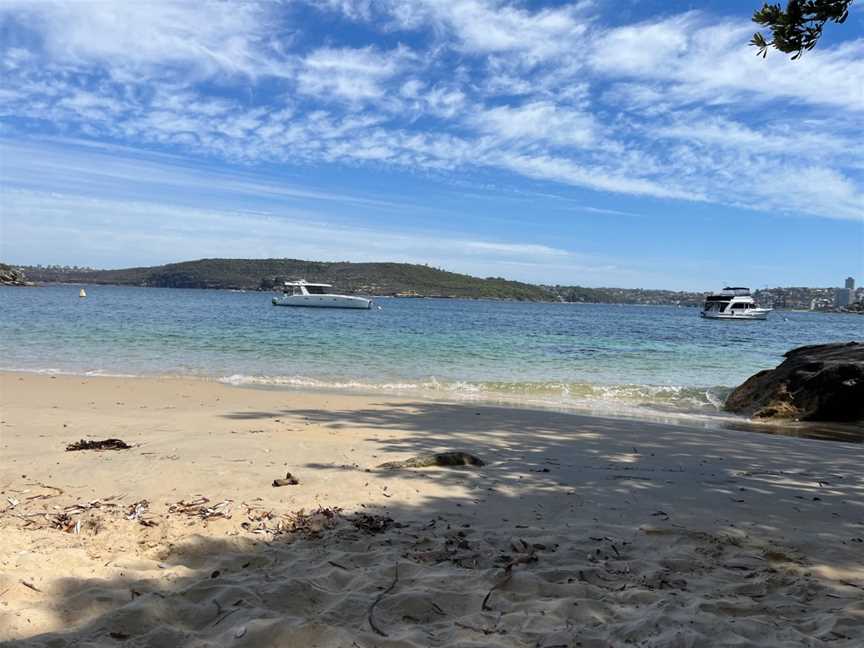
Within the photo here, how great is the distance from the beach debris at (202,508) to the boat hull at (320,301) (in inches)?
2463

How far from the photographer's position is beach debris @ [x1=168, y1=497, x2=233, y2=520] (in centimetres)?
428

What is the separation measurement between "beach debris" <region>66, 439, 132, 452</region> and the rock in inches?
109

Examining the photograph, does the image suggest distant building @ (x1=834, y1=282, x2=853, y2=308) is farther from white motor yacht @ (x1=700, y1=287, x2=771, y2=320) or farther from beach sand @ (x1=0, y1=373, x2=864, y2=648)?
beach sand @ (x1=0, y1=373, x2=864, y2=648)

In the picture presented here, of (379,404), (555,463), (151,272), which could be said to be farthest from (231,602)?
(151,272)

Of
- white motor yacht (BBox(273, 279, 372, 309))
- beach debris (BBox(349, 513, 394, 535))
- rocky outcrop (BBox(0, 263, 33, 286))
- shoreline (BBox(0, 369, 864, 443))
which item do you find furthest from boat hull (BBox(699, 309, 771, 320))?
rocky outcrop (BBox(0, 263, 33, 286))

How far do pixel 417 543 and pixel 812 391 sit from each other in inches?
408

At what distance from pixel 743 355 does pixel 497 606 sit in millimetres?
26893

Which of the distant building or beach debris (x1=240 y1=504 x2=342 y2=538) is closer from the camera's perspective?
beach debris (x1=240 y1=504 x2=342 y2=538)

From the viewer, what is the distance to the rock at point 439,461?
19.3 feet

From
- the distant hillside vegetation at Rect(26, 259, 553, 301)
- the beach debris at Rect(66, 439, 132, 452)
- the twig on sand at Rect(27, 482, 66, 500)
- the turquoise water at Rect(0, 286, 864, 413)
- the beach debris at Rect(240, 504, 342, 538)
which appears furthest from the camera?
the distant hillside vegetation at Rect(26, 259, 553, 301)

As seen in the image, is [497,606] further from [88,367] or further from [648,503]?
[88,367]

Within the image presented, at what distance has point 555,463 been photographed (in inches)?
248

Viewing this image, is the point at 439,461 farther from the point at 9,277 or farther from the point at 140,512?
the point at 9,277

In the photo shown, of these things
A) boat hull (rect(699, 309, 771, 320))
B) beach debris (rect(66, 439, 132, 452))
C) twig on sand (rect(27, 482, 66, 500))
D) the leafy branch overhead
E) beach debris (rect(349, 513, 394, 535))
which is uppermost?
the leafy branch overhead
